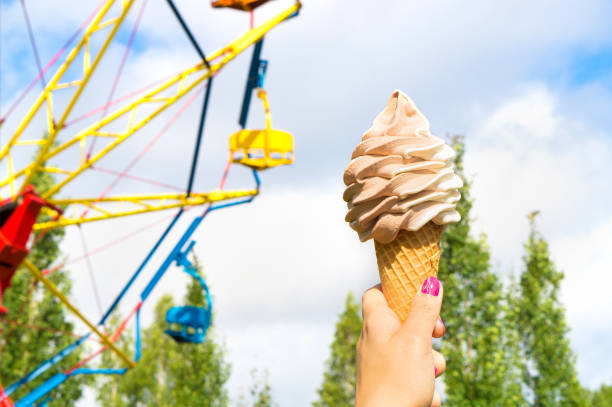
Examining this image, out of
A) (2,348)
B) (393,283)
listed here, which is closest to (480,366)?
(393,283)

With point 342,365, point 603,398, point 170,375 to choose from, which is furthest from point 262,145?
point 603,398

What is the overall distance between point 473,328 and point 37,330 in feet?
35.6

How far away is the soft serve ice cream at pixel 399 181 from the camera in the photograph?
2.71 metres

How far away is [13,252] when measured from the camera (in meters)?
7.94

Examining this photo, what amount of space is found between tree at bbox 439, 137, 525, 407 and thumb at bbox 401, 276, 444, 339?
968 cm

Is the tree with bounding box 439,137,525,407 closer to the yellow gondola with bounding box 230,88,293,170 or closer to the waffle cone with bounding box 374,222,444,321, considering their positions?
the yellow gondola with bounding box 230,88,293,170

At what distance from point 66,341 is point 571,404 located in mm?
11971

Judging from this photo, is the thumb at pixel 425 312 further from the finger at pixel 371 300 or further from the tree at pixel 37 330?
the tree at pixel 37 330

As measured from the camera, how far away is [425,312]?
2.38m

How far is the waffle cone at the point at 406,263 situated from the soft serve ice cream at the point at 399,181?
0.07m

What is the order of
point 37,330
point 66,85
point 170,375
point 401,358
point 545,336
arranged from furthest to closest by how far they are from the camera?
point 170,375 → point 37,330 → point 545,336 → point 66,85 → point 401,358

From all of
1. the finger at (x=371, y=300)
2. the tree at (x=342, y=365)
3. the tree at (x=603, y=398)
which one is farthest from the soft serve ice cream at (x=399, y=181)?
the tree at (x=603, y=398)

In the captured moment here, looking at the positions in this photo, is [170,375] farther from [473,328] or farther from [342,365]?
[473,328]

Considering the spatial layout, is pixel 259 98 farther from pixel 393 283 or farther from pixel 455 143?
pixel 393 283
